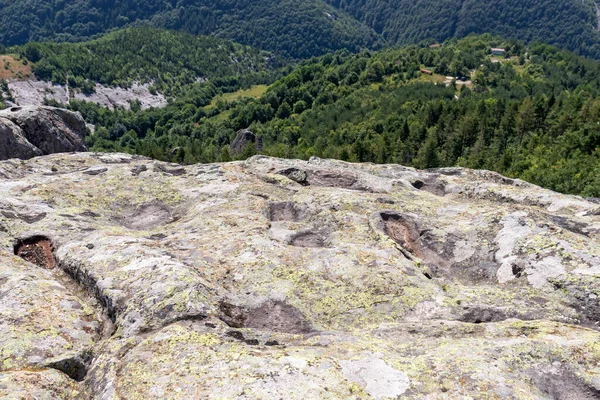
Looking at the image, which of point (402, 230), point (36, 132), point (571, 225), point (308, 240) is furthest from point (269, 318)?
point (36, 132)

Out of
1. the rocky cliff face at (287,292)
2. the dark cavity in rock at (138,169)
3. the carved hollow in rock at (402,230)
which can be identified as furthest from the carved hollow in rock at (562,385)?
the dark cavity in rock at (138,169)

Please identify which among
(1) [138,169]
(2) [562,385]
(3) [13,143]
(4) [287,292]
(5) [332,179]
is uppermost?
(2) [562,385]

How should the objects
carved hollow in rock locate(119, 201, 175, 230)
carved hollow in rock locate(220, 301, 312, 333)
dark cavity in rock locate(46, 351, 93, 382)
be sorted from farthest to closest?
1. carved hollow in rock locate(119, 201, 175, 230)
2. carved hollow in rock locate(220, 301, 312, 333)
3. dark cavity in rock locate(46, 351, 93, 382)

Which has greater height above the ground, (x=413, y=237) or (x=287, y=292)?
(x=287, y=292)

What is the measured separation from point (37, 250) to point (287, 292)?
11.5m

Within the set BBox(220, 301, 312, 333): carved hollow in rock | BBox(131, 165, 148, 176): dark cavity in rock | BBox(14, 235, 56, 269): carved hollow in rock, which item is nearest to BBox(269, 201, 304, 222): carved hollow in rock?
BBox(220, 301, 312, 333): carved hollow in rock

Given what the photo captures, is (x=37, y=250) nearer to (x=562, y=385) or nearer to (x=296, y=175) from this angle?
(x=296, y=175)

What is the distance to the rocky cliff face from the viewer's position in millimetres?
11359

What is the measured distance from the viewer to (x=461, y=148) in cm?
14150

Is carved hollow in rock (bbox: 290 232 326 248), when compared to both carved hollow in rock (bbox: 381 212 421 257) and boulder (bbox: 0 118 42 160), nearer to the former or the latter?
carved hollow in rock (bbox: 381 212 421 257)

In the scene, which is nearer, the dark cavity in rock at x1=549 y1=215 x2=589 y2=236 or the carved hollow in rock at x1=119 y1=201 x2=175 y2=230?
the dark cavity in rock at x1=549 y1=215 x2=589 y2=236

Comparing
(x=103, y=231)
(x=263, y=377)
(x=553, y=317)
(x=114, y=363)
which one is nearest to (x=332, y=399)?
(x=263, y=377)

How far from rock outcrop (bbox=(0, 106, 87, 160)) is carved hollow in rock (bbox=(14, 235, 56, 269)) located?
2326cm

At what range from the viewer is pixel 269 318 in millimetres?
14680
